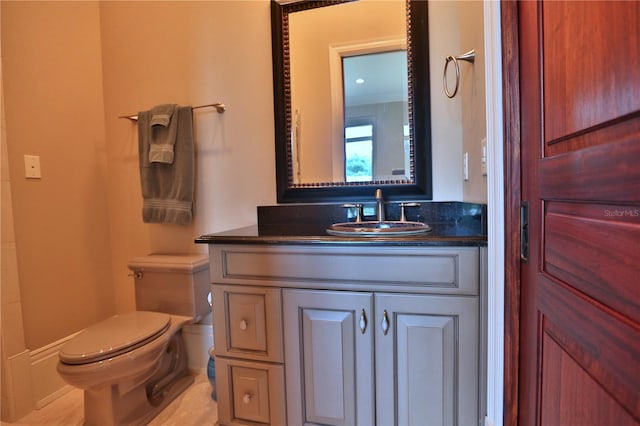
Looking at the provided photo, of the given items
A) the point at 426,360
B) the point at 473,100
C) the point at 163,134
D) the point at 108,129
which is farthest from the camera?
the point at 108,129

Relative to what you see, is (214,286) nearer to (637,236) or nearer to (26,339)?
(26,339)

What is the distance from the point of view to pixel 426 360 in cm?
116

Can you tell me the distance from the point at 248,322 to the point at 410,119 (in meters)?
1.14

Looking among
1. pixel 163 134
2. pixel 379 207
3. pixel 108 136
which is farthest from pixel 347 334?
pixel 108 136

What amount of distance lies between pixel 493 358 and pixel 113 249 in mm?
2059

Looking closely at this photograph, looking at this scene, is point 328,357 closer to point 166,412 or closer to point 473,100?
point 166,412

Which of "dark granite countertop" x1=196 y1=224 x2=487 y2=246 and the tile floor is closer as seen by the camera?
"dark granite countertop" x1=196 y1=224 x2=487 y2=246

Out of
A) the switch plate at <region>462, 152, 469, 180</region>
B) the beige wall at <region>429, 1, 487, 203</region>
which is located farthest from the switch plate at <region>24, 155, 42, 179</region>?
the switch plate at <region>462, 152, 469, 180</region>

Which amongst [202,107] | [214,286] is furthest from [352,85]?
[214,286]

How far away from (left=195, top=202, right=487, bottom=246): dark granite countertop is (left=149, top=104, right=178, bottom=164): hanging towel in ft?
1.78

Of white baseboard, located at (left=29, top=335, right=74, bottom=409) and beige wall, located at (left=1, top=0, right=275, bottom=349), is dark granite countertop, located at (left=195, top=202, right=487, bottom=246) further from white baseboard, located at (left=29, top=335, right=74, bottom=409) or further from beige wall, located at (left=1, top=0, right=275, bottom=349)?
white baseboard, located at (left=29, top=335, right=74, bottom=409)

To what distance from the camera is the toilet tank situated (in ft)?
5.72

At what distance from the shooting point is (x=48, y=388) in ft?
5.57

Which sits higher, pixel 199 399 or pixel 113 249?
pixel 113 249
